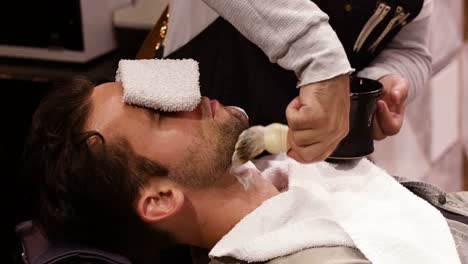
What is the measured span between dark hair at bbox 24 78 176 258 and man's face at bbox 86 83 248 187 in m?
0.02

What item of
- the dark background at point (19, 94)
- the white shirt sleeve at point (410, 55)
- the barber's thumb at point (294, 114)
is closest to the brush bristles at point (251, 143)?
the barber's thumb at point (294, 114)

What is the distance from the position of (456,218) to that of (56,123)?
856mm

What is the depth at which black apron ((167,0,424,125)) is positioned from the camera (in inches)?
60.9

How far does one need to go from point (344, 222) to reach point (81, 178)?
49cm

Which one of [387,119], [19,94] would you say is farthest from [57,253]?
[19,94]

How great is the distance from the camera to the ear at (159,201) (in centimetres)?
133

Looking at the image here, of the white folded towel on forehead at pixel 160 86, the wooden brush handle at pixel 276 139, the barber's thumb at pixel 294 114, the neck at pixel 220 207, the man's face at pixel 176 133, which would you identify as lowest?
the neck at pixel 220 207

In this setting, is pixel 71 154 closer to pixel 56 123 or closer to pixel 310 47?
pixel 56 123

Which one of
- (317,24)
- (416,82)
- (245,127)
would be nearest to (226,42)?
(245,127)

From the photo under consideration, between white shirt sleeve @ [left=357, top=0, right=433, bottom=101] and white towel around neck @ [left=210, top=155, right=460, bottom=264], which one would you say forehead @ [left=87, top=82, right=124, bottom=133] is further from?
white shirt sleeve @ [left=357, top=0, right=433, bottom=101]

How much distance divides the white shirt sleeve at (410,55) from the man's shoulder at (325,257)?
57cm

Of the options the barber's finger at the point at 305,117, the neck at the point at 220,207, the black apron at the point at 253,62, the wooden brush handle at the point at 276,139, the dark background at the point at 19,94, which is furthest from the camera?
the dark background at the point at 19,94

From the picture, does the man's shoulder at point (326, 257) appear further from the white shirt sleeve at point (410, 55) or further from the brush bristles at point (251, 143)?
the white shirt sleeve at point (410, 55)

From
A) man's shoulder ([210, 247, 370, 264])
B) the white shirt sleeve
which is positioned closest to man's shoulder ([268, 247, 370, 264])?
man's shoulder ([210, 247, 370, 264])
